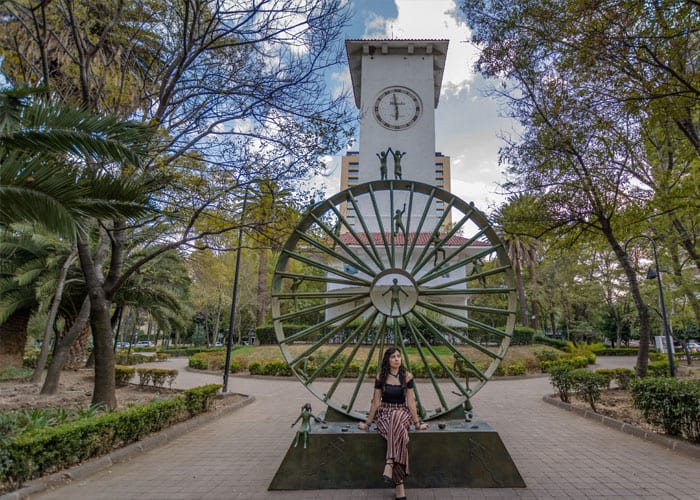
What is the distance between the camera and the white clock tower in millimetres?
22094

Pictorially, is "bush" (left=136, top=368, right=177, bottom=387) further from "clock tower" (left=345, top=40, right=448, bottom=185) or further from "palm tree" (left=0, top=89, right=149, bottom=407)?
"clock tower" (left=345, top=40, right=448, bottom=185)

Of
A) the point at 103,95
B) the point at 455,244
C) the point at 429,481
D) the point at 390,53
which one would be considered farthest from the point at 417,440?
the point at 390,53

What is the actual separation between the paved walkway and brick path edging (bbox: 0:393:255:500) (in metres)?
0.12

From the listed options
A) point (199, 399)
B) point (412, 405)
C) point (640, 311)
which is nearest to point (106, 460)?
point (199, 399)

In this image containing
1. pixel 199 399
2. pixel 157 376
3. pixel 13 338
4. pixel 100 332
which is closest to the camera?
pixel 100 332

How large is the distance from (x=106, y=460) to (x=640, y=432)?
977 centimetres

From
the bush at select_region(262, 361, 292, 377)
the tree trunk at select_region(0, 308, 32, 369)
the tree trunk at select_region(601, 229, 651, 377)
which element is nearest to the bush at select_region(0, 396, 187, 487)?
the bush at select_region(262, 361, 292, 377)

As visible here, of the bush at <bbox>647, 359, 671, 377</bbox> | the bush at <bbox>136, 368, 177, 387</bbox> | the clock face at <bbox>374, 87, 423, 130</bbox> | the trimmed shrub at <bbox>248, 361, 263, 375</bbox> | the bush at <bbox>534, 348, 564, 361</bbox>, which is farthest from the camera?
the clock face at <bbox>374, 87, 423, 130</bbox>

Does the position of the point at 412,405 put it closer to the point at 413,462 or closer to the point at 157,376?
the point at 413,462

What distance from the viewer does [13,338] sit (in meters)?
16.6

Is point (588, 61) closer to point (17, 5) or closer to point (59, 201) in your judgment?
point (59, 201)

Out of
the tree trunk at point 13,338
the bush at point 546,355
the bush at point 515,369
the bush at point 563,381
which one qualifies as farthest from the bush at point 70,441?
the bush at point 546,355

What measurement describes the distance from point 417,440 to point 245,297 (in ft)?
115

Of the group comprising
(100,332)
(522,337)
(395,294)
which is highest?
(395,294)
